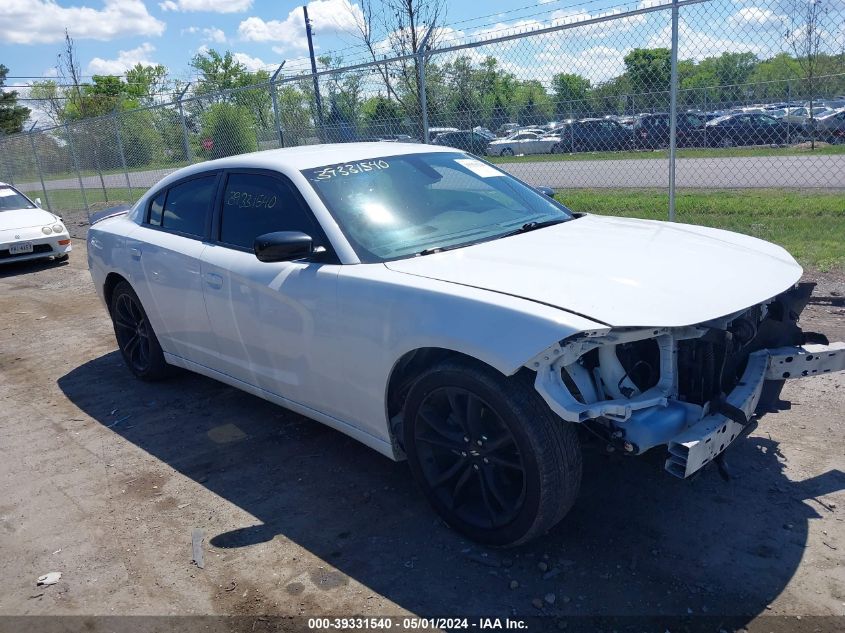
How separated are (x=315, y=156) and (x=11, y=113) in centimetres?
6039

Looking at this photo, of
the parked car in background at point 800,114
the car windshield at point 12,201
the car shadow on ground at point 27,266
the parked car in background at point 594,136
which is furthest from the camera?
the car windshield at point 12,201

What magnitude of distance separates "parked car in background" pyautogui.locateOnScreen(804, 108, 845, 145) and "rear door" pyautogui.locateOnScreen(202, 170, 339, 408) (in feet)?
16.1

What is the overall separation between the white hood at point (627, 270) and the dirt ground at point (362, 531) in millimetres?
1054

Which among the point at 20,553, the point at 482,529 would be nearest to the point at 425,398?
the point at 482,529

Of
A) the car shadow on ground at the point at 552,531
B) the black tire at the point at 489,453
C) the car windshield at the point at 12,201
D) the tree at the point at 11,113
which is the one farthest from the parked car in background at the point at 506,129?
the tree at the point at 11,113

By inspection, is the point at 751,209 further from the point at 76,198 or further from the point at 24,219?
the point at 76,198

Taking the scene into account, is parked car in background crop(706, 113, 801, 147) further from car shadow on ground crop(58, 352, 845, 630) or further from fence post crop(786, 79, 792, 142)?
car shadow on ground crop(58, 352, 845, 630)

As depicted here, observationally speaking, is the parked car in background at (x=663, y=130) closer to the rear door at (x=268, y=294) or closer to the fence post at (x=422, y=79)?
the fence post at (x=422, y=79)

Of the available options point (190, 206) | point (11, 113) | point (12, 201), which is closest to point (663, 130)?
point (190, 206)

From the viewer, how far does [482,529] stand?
10.4 feet

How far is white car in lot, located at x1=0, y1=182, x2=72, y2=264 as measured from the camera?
11.6 metres

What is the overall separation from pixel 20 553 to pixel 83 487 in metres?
0.64

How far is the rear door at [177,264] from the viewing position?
4645mm

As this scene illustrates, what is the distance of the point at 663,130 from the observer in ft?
22.2
